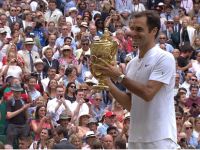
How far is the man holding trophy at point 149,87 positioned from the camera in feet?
19.4

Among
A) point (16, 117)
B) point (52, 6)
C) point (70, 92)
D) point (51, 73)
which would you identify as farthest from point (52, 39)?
point (16, 117)

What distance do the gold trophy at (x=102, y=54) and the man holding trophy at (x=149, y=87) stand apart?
0.12 feet

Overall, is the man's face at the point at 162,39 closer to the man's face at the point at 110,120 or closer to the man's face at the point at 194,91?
the man's face at the point at 194,91

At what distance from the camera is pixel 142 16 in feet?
19.8

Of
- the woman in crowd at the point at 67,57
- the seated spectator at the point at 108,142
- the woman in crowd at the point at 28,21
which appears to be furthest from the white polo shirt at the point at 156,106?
the woman in crowd at the point at 28,21

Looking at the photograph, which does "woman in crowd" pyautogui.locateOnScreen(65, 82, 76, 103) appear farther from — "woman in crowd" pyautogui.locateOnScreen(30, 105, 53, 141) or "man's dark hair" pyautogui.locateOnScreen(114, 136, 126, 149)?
"man's dark hair" pyautogui.locateOnScreen(114, 136, 126, 149)

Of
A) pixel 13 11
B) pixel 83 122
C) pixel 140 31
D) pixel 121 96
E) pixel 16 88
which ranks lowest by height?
pixel 83 122

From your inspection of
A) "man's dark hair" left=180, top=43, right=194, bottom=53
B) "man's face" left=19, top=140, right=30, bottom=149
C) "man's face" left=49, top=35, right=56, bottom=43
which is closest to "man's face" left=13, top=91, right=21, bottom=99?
"man's face" left=19, top=140, right=30, bottom=149

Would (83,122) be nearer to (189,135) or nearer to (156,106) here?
(189,135)

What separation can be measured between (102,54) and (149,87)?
0.52m

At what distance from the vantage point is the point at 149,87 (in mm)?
5895

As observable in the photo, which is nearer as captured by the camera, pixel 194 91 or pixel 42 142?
pixel 42 142

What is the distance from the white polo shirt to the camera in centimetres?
595

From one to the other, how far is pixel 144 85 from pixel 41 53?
1092 cm
